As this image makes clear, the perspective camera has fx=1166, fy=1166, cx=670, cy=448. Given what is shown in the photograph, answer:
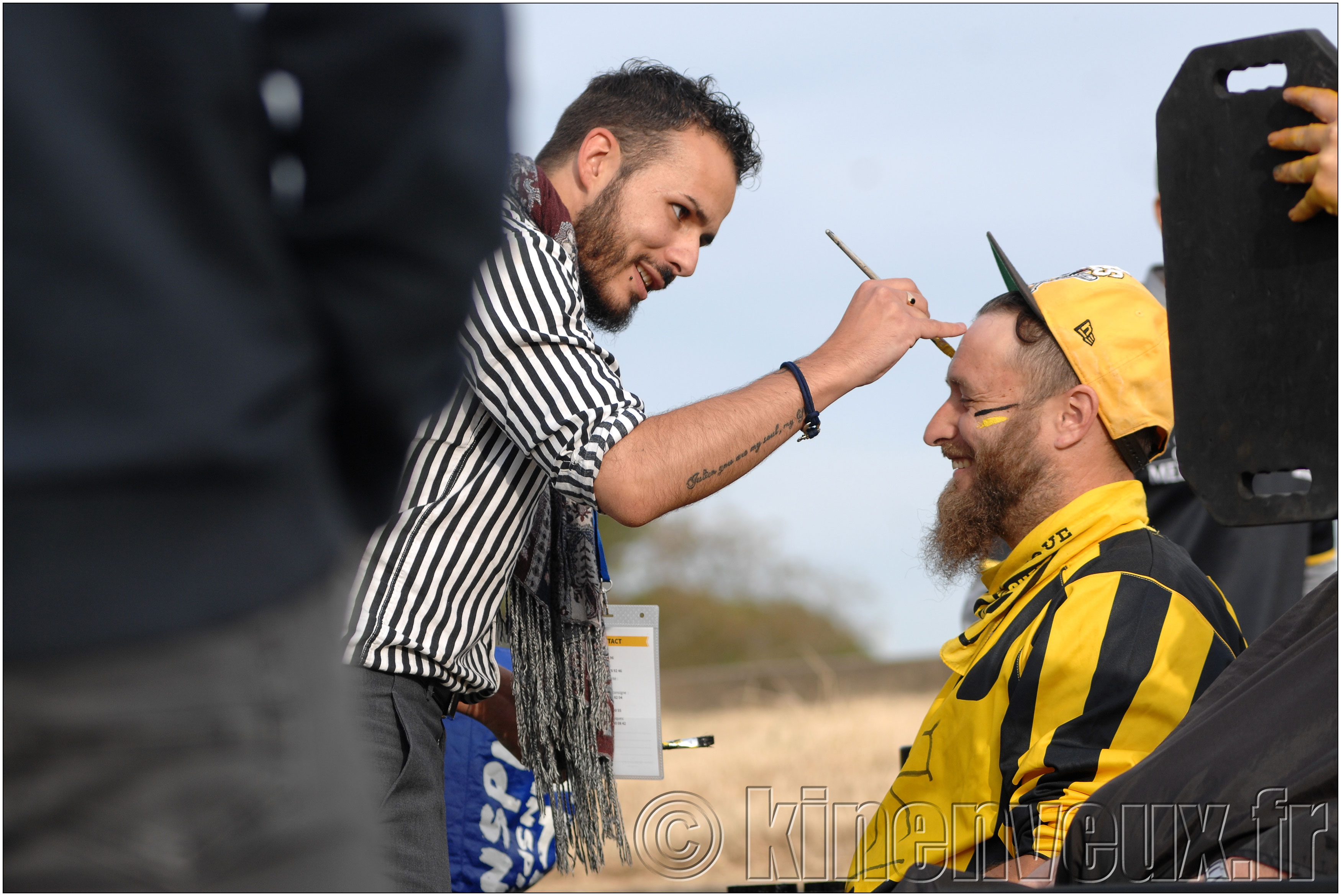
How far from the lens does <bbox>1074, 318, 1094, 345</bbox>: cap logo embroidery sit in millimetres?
2697

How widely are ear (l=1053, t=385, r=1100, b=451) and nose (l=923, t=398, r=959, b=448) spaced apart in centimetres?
27

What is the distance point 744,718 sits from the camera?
8914 mm

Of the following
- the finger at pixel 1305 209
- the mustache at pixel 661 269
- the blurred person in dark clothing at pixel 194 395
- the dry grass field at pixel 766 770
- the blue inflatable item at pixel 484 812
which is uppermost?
the mustache at pixel 661 269

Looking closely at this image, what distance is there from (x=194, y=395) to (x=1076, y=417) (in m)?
2.23

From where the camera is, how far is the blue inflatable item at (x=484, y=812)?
306 centimetres

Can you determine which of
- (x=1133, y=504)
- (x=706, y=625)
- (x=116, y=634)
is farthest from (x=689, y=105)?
(x=706, y=625)

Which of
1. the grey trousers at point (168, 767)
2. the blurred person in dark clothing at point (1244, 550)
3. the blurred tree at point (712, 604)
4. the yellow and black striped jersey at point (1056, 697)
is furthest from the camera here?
the blurred tree at point (712, 604)

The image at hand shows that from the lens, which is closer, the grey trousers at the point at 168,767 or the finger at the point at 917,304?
the grey trousers at the point at 168,767

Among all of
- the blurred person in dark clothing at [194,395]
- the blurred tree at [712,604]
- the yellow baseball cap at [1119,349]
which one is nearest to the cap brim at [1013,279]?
the yellow baseball cap at [1119,349]

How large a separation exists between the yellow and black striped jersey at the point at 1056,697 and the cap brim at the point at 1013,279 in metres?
0.51

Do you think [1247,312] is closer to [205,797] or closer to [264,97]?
[264,97]

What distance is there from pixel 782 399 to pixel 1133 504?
2.74 feet

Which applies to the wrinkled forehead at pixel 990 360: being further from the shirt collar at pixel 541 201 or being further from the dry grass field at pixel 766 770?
the dry grass field at pixel 766 770

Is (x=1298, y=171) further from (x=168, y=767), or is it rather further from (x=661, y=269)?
(x=661, y=269)
